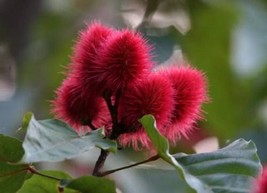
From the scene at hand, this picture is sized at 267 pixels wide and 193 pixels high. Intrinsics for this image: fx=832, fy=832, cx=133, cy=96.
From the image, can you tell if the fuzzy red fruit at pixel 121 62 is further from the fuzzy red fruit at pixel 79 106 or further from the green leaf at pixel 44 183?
the green leaf at pixel 44 183

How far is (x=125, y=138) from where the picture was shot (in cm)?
127

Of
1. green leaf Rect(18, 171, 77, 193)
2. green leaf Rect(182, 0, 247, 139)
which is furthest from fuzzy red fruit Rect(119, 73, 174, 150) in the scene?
green leaf Rect(182, 0, 247, 139)

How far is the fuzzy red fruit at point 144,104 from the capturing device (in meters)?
1.22

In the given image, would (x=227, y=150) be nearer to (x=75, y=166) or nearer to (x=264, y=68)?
(x=264, y=68)

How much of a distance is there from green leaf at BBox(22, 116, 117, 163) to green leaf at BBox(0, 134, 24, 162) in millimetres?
79

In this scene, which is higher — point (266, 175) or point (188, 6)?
point (266, 175)

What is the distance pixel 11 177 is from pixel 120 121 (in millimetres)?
179

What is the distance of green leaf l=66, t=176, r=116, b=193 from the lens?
1.13 metres

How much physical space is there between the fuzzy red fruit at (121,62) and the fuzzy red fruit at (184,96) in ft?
0.16

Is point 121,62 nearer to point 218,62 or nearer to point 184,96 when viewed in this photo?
point 184,96

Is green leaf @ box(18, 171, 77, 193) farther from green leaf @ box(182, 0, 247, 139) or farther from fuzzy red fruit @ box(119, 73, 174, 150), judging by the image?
green leaf @ box(182, 0, 247, 139)

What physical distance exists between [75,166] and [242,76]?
66 centimetres

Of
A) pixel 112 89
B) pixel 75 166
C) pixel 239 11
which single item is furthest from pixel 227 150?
pixel 75 166

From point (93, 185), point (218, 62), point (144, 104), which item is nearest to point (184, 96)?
point (144, 104)
